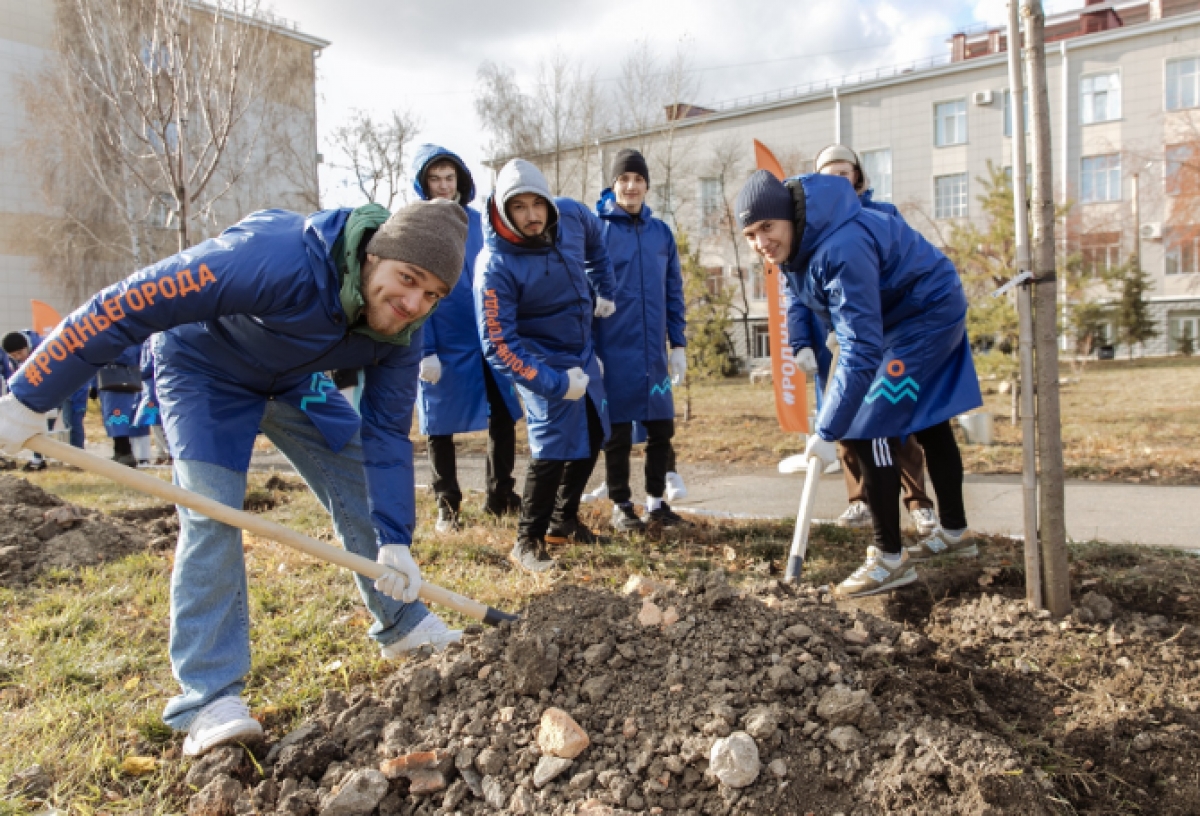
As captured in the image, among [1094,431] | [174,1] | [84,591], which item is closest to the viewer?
[84,591]

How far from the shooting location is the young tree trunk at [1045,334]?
A: 2676 millimetres

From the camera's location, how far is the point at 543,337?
4.04m

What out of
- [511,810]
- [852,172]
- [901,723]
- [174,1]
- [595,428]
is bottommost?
[511,810]

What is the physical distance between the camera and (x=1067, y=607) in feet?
9.08

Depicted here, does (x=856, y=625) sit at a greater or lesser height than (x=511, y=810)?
greater

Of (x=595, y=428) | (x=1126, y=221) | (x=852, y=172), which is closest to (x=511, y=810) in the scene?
(x=595, y=428)

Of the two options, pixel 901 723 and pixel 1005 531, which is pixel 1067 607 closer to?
pixel 901 723

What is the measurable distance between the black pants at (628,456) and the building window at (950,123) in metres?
28.7

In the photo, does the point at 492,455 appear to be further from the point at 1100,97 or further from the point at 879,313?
the point at 1100,97

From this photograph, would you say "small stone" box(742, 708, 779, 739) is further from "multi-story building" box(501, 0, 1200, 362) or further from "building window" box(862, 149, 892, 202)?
"building window" box(862, 149, 892, 202)

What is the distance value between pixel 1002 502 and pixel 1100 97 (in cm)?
2865

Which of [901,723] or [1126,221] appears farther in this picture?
[1126,221]

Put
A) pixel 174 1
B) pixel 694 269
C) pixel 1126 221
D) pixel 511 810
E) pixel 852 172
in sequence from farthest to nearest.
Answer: pixel 1126 221
pixel 694 269
pixel 174 1
pixel 852 172
pixel 511 810

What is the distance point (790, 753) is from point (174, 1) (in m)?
8.91
